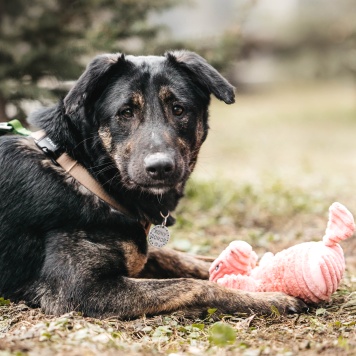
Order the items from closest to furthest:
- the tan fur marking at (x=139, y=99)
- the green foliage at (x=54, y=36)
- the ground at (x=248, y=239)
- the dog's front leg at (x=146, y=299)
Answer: the ground at (x=248, y=239) < the dog's front leg at (x=146, y=299) < the tan fur marking at (x=139, y=99) < the green foliage at (x=54, y=36)

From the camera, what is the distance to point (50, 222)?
3.95 meters

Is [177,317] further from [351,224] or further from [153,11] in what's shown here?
[153,11]

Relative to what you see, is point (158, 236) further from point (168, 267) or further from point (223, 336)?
point (223, 336)

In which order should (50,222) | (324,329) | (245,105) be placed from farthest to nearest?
1. (245,105)
2. (50,222)
3. (324,329)

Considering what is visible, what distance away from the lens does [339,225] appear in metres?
4.09

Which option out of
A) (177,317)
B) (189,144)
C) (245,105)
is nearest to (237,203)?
(189,144)

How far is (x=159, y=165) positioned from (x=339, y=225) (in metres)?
1.32

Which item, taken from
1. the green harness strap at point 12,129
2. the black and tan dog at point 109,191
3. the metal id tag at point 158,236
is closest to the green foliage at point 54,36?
the green harness strap at point 12,129

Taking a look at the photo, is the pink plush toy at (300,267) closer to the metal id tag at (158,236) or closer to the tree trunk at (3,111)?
the metal id tag at (158,236)

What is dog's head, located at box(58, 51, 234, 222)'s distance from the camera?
157 inches

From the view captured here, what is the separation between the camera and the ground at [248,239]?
325 centimetres

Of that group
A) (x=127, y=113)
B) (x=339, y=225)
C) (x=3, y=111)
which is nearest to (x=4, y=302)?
(x=127, y=113)

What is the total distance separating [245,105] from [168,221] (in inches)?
874

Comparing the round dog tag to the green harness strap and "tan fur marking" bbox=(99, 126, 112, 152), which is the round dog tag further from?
the green harness strap
